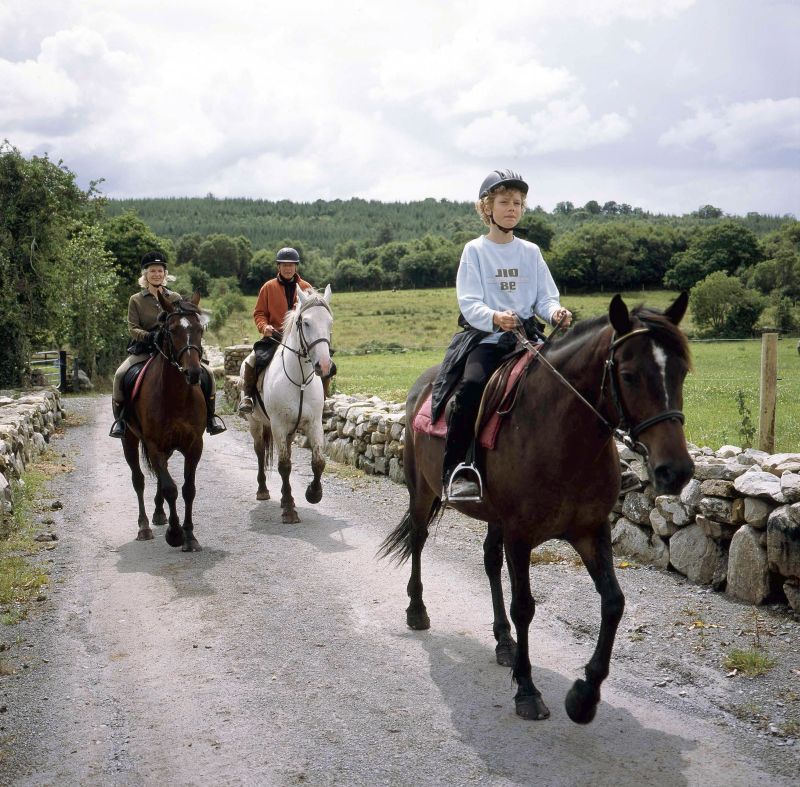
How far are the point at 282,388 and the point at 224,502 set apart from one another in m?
1.88

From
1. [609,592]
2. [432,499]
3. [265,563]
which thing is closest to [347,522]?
[265,563]

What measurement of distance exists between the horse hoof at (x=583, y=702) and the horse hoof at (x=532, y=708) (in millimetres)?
231

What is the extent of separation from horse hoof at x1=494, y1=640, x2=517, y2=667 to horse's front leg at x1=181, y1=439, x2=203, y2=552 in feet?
13.4

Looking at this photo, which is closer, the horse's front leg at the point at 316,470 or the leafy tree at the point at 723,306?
the horse's front leg at the point at 316,470

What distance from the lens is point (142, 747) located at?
13.4 feet

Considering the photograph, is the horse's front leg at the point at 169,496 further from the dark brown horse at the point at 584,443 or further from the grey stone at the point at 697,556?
the grey stone at the point at 697,556

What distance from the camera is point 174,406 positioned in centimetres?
835

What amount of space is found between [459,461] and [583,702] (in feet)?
5.19

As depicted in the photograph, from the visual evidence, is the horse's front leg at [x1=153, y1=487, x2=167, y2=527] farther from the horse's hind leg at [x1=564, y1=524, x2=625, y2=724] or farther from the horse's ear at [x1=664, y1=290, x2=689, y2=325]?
the horse's ear at [x1=664, y1=290, x2=689, y2=325]

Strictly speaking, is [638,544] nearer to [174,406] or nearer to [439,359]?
[174,406]

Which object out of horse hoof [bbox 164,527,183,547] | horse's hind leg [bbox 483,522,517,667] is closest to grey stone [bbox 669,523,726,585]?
horse's hind leg [bbox 483,522,517,667]

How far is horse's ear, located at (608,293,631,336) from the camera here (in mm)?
3607

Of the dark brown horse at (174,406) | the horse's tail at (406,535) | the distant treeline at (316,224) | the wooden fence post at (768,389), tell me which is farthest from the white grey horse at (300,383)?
the distant treeline at (316,224)

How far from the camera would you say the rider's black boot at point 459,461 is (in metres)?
4.66
